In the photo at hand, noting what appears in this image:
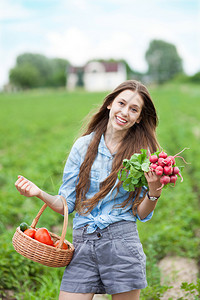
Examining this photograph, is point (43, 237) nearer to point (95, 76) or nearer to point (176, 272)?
point (176, 272)

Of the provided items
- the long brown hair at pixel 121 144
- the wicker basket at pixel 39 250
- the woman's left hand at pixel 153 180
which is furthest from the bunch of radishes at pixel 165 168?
the wicker basket at pixel 39 250

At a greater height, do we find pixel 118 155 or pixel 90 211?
pixel 118 155

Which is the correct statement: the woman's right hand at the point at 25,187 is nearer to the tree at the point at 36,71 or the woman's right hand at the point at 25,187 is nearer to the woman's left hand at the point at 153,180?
the woman's left hand at the point at 153,180

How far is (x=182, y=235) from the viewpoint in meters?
4.11

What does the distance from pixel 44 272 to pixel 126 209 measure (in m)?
1.52

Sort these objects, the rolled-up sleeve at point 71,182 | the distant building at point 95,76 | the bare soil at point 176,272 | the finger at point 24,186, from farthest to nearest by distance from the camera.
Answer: the distant building at point 95,76 < the bare soil at point 176,272 < the rolled-up sleeve at point 71,182 < the finger at point 24,186

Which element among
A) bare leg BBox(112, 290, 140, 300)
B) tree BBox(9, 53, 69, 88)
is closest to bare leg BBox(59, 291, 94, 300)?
bare leg BBox(112, 290, 140, 300)

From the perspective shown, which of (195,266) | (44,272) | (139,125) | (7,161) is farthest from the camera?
(7,161)

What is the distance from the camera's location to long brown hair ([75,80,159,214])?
2133mm

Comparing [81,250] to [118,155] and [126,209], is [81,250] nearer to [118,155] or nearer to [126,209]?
[126,209]

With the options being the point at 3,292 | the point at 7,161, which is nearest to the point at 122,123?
the point at 3,292

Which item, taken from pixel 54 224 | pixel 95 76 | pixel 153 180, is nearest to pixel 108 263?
pixel 153 180

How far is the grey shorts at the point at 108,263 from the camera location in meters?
2.05

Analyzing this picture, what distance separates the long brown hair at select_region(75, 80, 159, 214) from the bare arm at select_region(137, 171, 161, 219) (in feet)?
0.16
